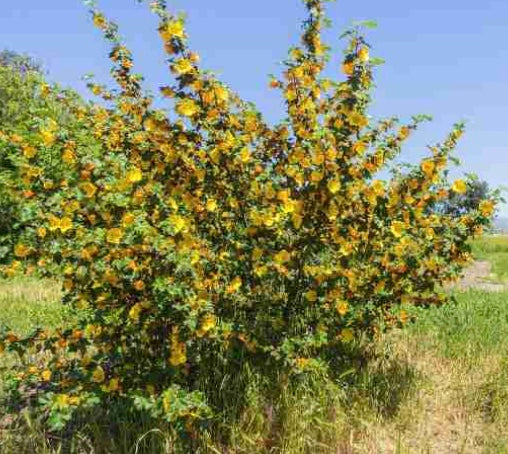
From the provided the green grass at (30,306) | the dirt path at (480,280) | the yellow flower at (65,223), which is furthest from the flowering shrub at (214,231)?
the dirt path at (480,280)

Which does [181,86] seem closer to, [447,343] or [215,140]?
[215,140]

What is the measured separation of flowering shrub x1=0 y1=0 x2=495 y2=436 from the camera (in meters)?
3.03

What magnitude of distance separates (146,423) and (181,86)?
2008 millimetres

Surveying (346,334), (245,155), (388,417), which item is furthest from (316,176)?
(388,417)

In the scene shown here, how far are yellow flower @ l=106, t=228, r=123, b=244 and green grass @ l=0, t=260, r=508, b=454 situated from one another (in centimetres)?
100

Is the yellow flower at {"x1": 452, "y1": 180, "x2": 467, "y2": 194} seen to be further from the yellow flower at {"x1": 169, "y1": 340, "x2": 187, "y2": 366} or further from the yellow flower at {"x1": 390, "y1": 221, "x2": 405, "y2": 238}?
the yellow flower at {"x1": 169, "y1": 340, "x2": 187, "y2": 366}

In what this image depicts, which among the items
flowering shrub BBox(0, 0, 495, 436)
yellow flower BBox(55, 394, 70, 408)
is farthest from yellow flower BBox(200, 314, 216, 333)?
yellow flower BBox(55, 394, 70, 408)

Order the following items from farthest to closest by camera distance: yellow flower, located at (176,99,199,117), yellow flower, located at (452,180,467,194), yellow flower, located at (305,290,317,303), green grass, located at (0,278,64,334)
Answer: green grass, located at (0,278,64,334) < yellow flower, located at (452,180,467,194) < yellow flower, located at (305,290,317,303) < yellow flower, located at (176,99,199,117)

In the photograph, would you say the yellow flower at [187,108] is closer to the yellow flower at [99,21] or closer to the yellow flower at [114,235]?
the yellow flower at [114,235]

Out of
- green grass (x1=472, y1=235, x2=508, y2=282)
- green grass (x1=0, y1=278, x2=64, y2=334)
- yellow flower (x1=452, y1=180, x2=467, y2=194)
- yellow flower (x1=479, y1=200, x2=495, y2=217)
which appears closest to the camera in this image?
yellow flower (x1=452, y1=180, x2=467, y2=194)

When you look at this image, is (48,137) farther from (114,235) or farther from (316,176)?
(316,176)

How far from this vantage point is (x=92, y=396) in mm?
3107

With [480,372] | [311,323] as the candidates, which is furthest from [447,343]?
[311,323]

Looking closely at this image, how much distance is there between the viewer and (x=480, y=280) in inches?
567
